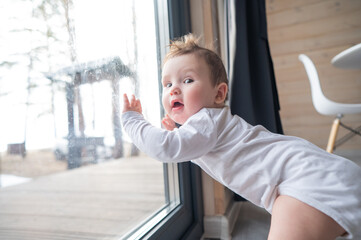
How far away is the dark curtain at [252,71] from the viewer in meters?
0.99

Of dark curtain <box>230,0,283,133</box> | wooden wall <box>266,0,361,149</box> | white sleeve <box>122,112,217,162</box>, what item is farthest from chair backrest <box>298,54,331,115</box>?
white sleeve <box>122,112,217,162</box>

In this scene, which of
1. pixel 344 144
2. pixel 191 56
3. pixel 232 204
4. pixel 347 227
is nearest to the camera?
pixel 347 227

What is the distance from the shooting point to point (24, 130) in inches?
20.1

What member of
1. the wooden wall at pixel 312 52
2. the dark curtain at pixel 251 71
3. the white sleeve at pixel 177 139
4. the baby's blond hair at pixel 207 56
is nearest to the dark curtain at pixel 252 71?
the dark curtain at pixel 251 71

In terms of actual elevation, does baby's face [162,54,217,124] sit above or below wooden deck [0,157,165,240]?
above

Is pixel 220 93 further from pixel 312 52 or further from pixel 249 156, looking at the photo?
pixel 312 52

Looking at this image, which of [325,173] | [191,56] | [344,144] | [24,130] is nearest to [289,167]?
[325,173]

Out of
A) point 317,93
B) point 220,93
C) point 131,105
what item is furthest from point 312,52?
point 131,105

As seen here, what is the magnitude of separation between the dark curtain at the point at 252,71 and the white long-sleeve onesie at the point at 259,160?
1.42ft

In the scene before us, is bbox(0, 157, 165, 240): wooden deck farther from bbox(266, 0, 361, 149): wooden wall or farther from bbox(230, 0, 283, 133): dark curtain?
bbox(266, 0, 361, 149): wooden wall

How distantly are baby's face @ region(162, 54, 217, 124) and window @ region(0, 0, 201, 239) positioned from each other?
22 centimetres

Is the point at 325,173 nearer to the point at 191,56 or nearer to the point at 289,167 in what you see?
the point at 289,167

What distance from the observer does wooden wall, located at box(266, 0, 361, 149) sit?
90.1 inches

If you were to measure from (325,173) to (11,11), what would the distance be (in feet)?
2.30
